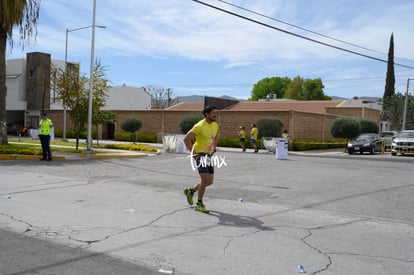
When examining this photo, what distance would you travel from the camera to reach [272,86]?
10306 centimetres

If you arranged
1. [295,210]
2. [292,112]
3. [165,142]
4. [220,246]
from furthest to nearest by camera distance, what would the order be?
[292,112] < [165,142] < [295,210] < [220,246]

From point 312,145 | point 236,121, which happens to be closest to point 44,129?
point 236,121

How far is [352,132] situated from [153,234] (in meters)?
29.1

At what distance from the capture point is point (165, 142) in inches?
963

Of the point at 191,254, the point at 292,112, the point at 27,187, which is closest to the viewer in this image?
the point at 191,254

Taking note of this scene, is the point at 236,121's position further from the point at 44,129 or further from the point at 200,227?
the point at 200,227

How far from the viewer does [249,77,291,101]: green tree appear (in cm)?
10269

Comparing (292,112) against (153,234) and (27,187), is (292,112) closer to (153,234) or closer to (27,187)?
(27,187)

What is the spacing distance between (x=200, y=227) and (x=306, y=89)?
Answer: 9054cm

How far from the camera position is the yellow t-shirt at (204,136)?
7492 millimetres

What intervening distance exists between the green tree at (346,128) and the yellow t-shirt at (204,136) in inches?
1056

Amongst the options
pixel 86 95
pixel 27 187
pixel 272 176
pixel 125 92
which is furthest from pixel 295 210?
pixel 125 92

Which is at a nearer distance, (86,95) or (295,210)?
(295,210)

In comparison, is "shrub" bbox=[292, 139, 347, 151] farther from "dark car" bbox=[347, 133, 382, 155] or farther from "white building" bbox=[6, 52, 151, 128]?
"white building" bbox=[6, 52, 151, 128]
